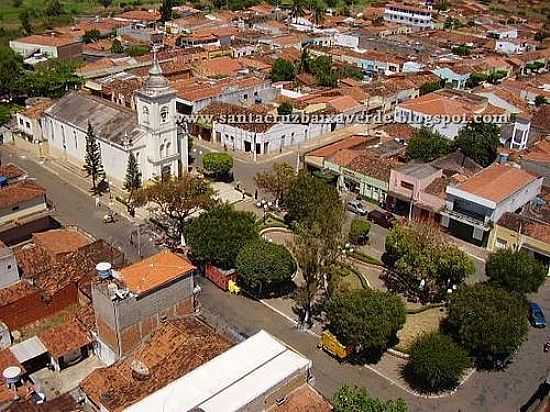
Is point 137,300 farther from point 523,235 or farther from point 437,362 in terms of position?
point 523,235

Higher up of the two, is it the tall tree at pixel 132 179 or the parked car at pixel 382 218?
the tall tree at pixel 132 179

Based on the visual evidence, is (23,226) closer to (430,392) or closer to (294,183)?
(294,183)

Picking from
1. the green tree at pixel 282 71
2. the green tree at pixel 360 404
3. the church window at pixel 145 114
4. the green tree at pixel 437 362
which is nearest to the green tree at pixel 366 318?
the green tree at pixel 437 362

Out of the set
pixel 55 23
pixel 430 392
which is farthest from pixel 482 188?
pixel 55 23

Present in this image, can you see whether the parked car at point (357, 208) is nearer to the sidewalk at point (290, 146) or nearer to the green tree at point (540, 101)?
the sidewalk at point (290, 146)

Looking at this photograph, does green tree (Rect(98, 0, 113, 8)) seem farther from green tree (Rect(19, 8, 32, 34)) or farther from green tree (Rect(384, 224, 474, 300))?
green tree (Rect(384, 224, 474, 300))

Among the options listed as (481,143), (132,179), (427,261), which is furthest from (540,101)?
(132,179)
